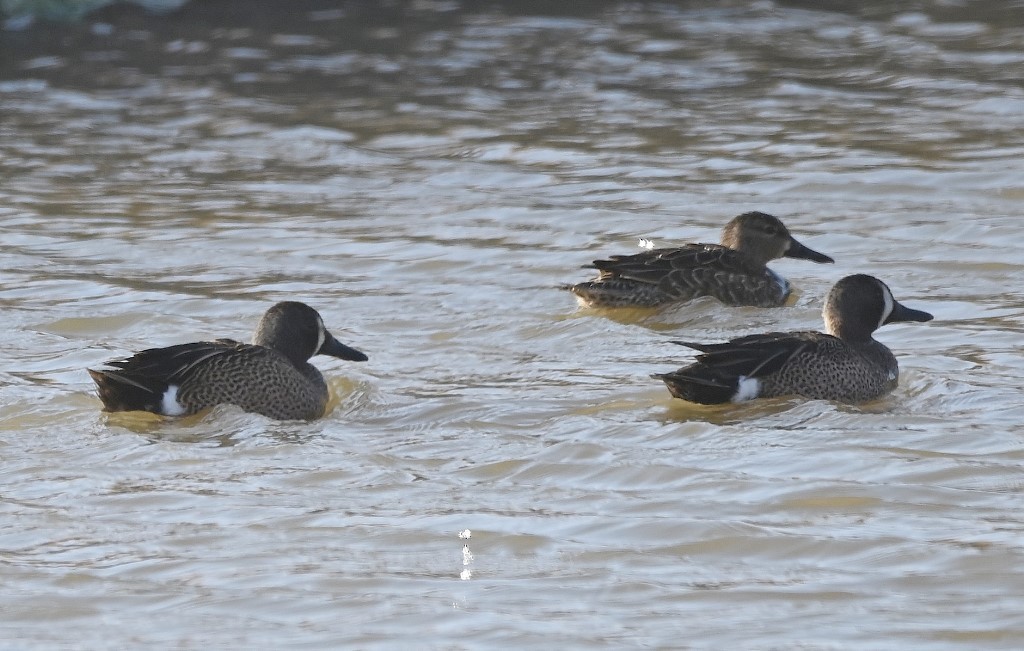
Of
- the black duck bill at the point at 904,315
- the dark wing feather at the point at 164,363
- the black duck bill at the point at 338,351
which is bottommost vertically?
the black duck bill at the point at 338,351

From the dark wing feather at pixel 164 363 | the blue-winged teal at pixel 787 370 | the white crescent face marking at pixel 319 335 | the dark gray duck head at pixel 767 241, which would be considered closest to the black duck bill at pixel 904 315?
the blue-winged teal at pixel 787 370

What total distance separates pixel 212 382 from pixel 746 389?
214 cm

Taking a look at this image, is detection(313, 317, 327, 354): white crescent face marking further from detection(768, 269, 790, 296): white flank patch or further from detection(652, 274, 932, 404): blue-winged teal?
detection(768, 269, 790, 296): white flank patch

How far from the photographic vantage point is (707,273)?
9.43 m

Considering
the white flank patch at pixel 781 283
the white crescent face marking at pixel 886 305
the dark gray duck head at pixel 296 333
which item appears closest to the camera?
the dark gray duck head at pixel 296 333

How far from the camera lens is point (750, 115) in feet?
44.0

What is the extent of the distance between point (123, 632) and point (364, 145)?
8463mm

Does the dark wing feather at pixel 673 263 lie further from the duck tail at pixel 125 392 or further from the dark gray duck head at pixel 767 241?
the duck tail at pixel 125 392

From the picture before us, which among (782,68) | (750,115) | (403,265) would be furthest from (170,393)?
(782,68)

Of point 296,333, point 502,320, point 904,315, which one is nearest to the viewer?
point 296,333

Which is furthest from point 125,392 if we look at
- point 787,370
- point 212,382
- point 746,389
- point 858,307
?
point 858,307

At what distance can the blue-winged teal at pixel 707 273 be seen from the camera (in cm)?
925

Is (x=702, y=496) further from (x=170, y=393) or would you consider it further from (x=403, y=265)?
(x=403, y=265)

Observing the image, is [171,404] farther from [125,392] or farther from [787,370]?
[787,370]
